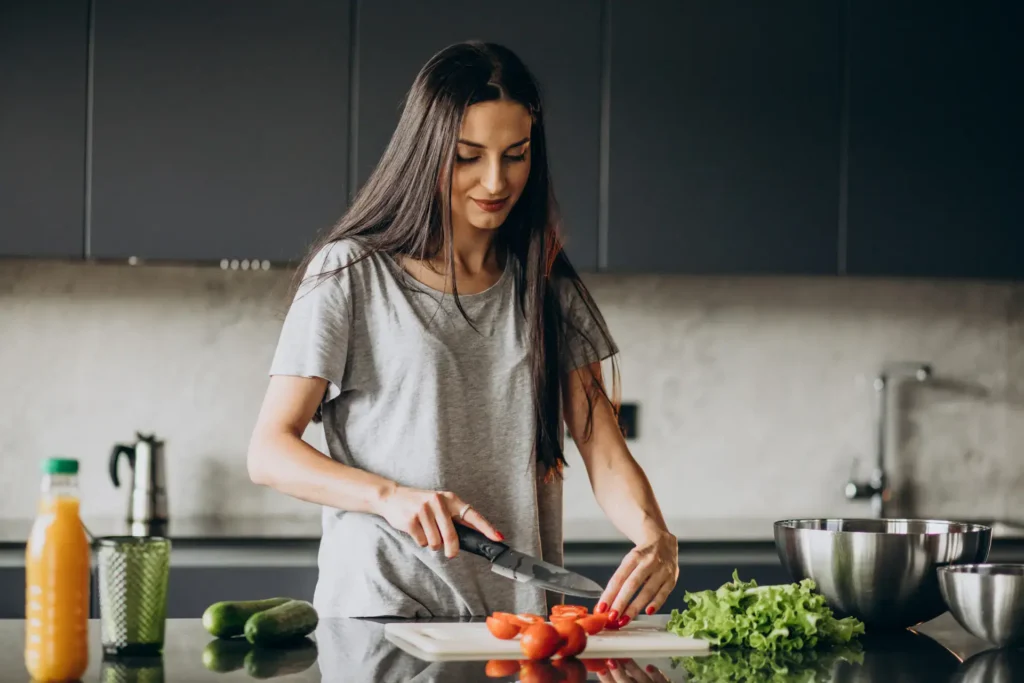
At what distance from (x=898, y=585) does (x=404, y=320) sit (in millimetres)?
709

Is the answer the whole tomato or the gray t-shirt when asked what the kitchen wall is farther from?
the whole tomato

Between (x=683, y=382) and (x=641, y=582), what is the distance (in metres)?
1.91

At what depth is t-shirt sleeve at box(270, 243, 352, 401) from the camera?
5.28ft

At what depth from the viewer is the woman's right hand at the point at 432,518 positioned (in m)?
1.42

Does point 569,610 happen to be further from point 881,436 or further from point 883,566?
point 881,436

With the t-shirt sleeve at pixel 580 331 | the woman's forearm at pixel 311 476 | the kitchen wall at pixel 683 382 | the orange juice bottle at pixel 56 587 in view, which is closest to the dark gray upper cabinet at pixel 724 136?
the kitchen wall at pixel 683 382

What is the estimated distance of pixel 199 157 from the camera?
294 cm

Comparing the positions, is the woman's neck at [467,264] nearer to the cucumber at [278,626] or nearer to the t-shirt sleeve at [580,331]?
the t-shirt sleeve at [580,331]

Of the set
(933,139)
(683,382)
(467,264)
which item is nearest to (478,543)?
(467,264)

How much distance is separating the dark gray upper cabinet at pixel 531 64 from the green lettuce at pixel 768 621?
1.68 metres

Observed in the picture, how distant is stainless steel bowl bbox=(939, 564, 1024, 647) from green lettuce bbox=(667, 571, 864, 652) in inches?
4.7

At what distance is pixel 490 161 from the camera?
1.69m

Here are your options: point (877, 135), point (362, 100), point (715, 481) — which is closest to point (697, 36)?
point (877, 135)

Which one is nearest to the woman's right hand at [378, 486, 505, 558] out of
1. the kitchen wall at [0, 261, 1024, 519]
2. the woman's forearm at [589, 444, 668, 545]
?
the woman's forearm at [589, 444, 668, 545]
